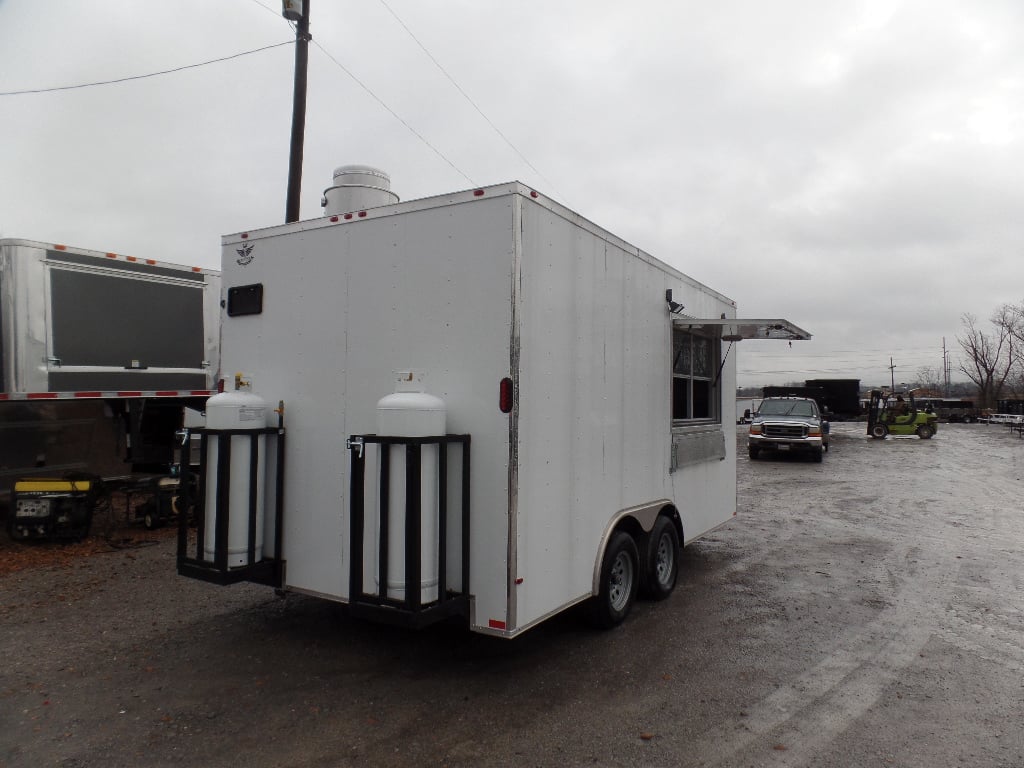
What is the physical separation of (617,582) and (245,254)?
145 inches

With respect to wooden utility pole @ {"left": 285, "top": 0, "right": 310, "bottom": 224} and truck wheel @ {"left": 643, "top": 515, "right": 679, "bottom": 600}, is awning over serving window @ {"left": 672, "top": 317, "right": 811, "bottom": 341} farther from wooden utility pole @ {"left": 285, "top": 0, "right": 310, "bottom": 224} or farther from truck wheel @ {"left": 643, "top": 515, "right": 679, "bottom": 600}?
wooden utility pole @ {"left": 285, "top": 0, "right": 310, "bottom": 224}

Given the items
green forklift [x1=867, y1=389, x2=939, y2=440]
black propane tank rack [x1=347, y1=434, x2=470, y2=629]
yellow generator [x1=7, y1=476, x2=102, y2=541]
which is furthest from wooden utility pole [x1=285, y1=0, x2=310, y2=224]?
green forklift [x1=867, y1=389, x2=939, y2=440]

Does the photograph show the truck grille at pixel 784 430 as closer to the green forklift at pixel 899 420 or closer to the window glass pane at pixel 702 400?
the green forklift at pixel 899 420

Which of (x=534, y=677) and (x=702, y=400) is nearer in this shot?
(x=534, y=677)

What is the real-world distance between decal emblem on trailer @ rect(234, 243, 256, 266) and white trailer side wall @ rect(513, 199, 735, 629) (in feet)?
7.27

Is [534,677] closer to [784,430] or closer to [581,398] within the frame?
[581,398]

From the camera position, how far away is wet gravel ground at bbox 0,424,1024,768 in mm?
3277

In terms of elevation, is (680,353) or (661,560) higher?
(680,353)

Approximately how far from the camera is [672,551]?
18.9 feet

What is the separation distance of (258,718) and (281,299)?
2.64m

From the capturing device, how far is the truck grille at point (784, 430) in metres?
19.0

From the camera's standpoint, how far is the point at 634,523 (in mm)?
5082

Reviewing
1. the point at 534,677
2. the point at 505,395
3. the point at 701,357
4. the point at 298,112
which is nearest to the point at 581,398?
the point at 505,395

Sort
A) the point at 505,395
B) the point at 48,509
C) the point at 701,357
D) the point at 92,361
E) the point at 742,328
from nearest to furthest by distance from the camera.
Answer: the point at 505,395
the point at 742,328
the point at 701,357
the point at 48,509
the point at 92,361
